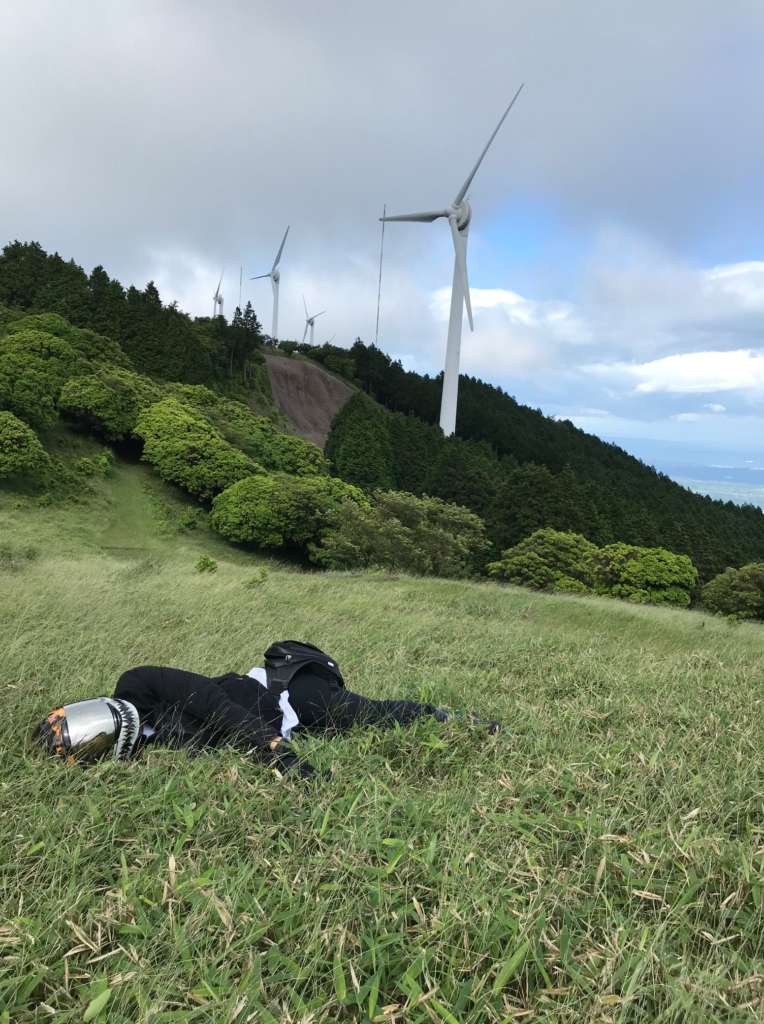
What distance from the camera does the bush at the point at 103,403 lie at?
1540 inches

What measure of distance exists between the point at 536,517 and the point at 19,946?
42.0m

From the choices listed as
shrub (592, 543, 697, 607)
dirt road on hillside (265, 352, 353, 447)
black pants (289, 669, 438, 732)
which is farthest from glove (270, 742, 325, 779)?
dirt road on hillside (265, 352, 353, 447)

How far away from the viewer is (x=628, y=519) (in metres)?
48.1

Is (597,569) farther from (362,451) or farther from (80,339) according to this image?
(80,339)

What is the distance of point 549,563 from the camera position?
35719 millimetres

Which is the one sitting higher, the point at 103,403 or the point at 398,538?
the point at 103,403

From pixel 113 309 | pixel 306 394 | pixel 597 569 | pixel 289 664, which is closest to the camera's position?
pixel 289 664

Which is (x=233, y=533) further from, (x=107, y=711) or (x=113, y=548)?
(x=107, y=711)

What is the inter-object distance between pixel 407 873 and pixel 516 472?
145ft

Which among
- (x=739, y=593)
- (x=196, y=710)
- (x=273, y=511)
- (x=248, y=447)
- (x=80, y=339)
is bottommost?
(x=739, y=593)

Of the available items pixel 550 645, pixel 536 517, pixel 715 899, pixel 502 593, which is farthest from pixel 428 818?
pixel 536 517

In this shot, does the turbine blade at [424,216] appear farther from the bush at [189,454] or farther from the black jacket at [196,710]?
the black jacket at [196,710]

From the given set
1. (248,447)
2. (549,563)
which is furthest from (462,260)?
(549,563)

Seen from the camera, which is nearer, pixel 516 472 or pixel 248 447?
pixel 516 472
